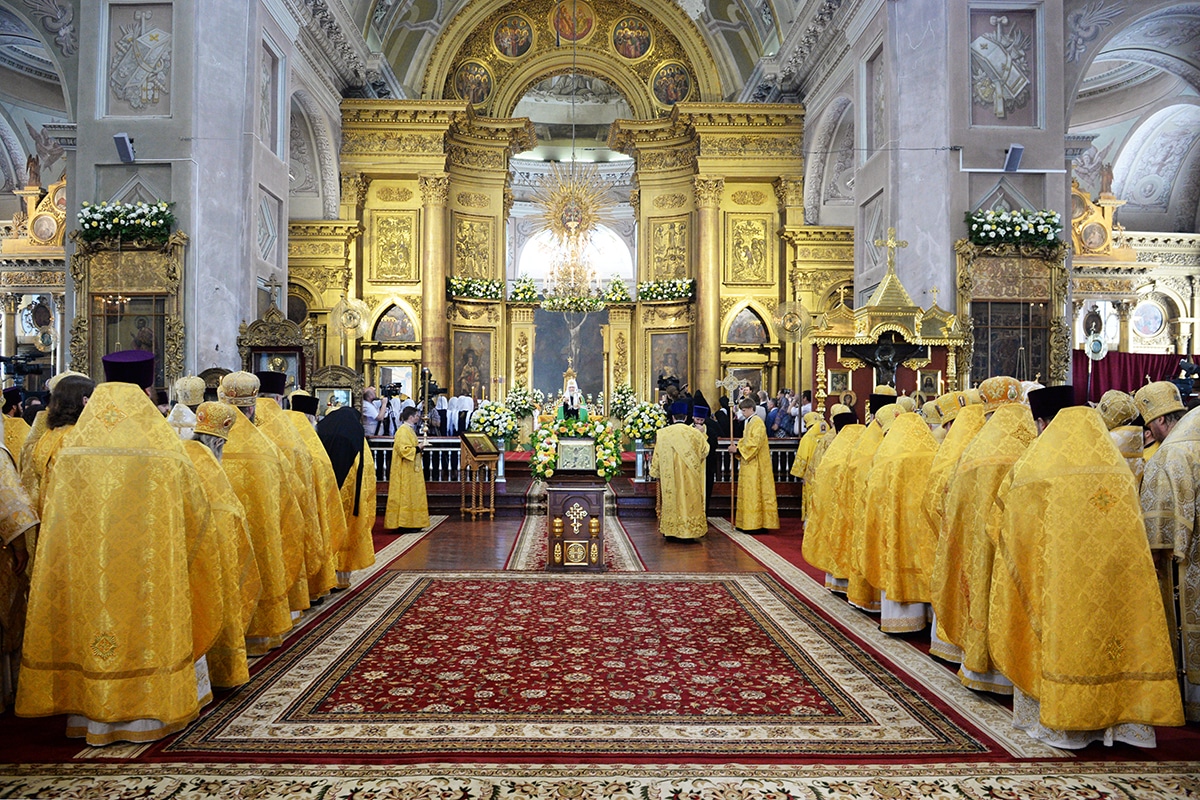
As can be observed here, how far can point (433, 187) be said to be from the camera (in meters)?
21.8

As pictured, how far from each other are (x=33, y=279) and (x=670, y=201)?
55.6ft

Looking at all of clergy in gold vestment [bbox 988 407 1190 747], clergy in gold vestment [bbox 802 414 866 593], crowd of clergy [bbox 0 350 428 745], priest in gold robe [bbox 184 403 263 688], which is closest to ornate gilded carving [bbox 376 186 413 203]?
clergy in gold vestment [bbox 802 414 866 593]

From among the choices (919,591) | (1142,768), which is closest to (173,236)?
(919,591)

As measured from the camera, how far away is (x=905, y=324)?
12.4 metres

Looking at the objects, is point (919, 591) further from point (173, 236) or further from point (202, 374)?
point (173, 236)

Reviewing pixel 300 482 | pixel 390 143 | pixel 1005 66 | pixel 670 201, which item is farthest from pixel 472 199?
pixel 300 482

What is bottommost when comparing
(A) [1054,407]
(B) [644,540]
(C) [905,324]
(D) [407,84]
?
(B) [644,540]

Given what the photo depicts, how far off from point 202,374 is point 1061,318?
12.7 m

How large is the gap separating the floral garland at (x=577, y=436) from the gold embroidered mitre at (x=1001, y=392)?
5.08 m

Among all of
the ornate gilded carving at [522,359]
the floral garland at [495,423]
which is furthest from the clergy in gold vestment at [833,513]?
the ornate gilded carving at [522,359]

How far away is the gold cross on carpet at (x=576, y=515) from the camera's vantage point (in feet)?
29.9

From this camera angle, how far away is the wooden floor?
368 inches

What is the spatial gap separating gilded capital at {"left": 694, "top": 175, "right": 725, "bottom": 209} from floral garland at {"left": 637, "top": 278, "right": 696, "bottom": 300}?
201 cm

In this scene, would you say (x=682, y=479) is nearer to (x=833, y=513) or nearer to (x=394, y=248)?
(x=833, y=513)
